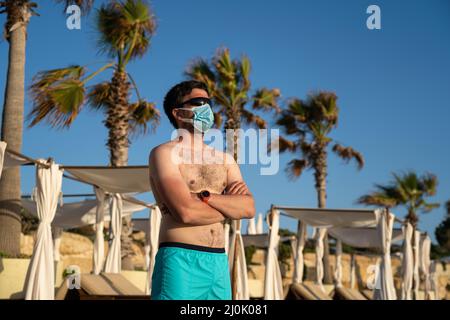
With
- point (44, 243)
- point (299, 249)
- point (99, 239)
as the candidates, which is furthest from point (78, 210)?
point (44, 243)

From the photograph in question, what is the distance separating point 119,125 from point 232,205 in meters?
15.0

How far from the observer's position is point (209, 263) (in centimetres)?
254

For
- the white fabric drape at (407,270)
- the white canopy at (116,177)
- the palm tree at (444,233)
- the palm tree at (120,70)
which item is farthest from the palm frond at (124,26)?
the palm tree at (444,233)

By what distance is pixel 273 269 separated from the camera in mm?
14875

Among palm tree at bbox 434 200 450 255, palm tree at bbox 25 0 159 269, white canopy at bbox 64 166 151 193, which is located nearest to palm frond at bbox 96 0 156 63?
palm tree at bbox 25 0 159 269

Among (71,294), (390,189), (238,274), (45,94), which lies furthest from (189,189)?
(390,189)

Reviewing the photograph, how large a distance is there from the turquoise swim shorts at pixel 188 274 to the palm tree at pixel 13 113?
12221 mm

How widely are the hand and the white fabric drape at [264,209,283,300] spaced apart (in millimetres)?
11908

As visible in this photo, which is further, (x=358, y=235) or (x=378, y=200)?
(x=378, y=200)

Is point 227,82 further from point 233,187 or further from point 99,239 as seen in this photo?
point 233,187

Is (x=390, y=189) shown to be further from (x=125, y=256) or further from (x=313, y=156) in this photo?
(x=125, y=256)

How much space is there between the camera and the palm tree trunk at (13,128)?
14.0 meters

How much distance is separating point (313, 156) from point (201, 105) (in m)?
25.1
